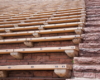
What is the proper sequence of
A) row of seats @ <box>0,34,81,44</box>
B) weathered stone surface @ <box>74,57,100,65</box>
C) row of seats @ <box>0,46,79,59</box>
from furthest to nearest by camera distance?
row of seats @ <box>0,34,81,44</box> → row of seats @ <box>0,46,79,59</box> → weathered stone surface @ <box>74,57,100,65</box>

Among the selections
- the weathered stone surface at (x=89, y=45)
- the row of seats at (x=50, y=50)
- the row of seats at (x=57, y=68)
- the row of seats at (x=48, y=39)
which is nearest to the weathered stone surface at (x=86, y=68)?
the row of seats at (x=57, y=68)

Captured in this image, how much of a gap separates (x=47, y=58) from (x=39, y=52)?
0.48 feet

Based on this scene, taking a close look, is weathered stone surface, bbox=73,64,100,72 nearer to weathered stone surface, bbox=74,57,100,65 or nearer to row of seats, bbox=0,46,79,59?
weathered stone surface, bbox=74,57,100,65

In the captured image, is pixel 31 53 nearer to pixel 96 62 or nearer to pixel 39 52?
pixel 39 52

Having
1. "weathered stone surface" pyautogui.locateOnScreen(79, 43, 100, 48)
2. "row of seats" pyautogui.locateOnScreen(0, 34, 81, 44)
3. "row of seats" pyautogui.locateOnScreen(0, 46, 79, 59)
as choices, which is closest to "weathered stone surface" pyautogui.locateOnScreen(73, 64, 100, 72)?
"row of seats" pyautogui.locateOnScreen(0, 46, 79, 59)

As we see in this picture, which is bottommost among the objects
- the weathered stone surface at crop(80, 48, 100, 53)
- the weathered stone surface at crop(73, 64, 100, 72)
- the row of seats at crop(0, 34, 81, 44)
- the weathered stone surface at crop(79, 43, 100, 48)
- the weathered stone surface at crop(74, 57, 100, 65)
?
the weathered stone surface at crop(73, 64, 100, 72)

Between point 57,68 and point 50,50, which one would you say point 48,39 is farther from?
point 57,68

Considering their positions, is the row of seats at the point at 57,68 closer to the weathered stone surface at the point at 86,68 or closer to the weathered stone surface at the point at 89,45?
the weathered stone surface at the point at 86,68

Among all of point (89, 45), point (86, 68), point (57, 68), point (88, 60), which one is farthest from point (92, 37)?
point (57, 68)

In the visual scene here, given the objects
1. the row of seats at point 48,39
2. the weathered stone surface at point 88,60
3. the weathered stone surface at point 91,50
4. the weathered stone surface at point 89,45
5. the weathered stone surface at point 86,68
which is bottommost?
the weathered stone surface at point 86,68

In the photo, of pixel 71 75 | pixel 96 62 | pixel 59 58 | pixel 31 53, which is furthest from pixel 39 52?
pixel 96 62

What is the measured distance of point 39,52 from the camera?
6.45 feet

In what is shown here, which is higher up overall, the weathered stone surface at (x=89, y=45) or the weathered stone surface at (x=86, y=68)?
the weathered stone surface at (x=89, y=45)

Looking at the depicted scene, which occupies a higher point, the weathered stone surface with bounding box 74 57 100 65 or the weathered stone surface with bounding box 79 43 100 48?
the weathered stone surface with bounding box 79 43 100 48
